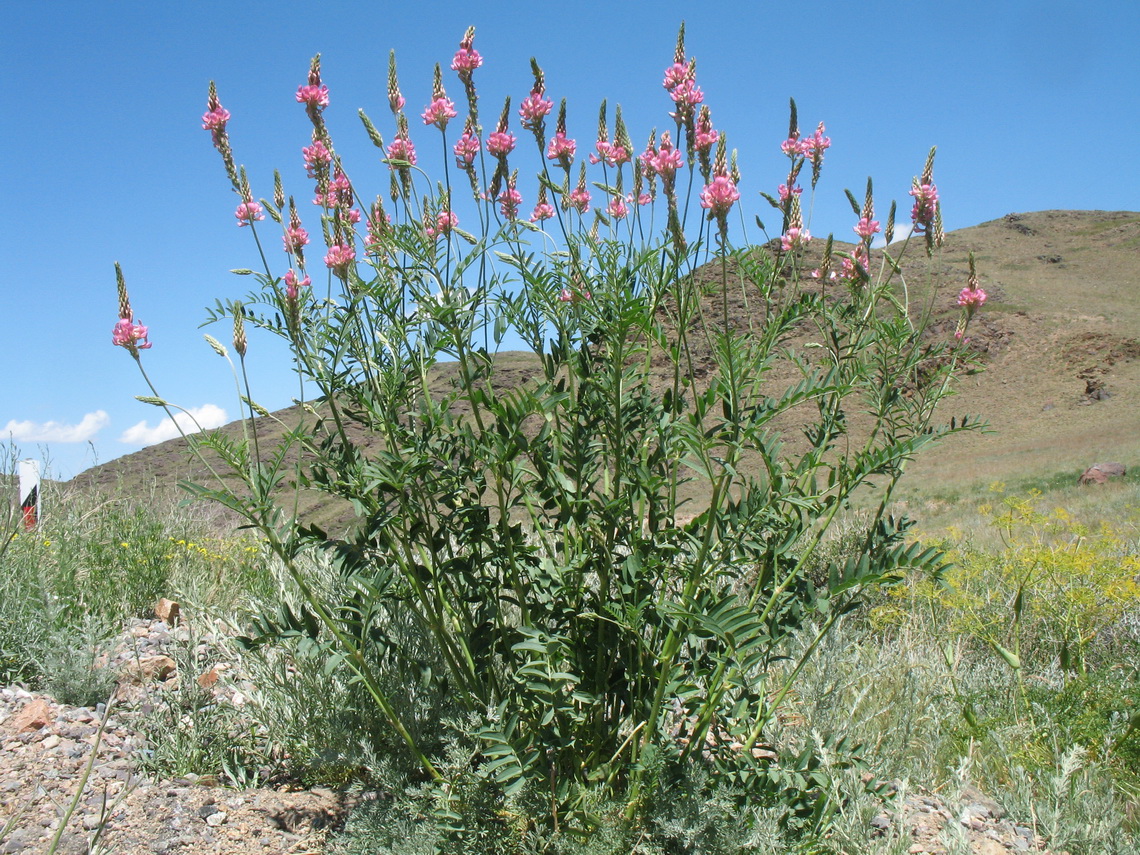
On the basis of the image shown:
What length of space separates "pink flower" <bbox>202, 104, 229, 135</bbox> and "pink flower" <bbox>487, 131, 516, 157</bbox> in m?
0.86

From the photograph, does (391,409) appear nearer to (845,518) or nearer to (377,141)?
(377,141)

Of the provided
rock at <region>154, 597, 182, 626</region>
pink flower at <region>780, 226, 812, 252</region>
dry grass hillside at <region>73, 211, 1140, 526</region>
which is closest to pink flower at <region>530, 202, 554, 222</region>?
pink flower at <region>780, 226, 812, 252</region>

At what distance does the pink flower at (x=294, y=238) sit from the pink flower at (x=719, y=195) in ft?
4.18

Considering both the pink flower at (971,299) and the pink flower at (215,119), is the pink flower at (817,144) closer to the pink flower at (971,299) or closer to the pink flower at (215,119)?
the pink flower at (971,299)

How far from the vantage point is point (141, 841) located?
248cm

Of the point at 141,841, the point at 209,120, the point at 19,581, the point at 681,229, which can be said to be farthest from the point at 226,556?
the point at 681,229

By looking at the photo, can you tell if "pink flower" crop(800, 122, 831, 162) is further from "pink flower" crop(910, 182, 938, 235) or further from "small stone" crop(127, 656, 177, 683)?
"small stone" crop(127, 656, 177, 683)

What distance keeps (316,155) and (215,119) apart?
Result: 34 cm

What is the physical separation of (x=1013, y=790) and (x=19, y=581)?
4.56m

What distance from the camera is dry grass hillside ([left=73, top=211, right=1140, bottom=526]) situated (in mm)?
22031

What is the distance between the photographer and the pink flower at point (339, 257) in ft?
7.73

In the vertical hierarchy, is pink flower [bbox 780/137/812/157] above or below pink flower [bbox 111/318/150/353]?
above

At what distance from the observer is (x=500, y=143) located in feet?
8.14

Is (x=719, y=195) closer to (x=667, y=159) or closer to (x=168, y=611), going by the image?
(x=667, y=159)
